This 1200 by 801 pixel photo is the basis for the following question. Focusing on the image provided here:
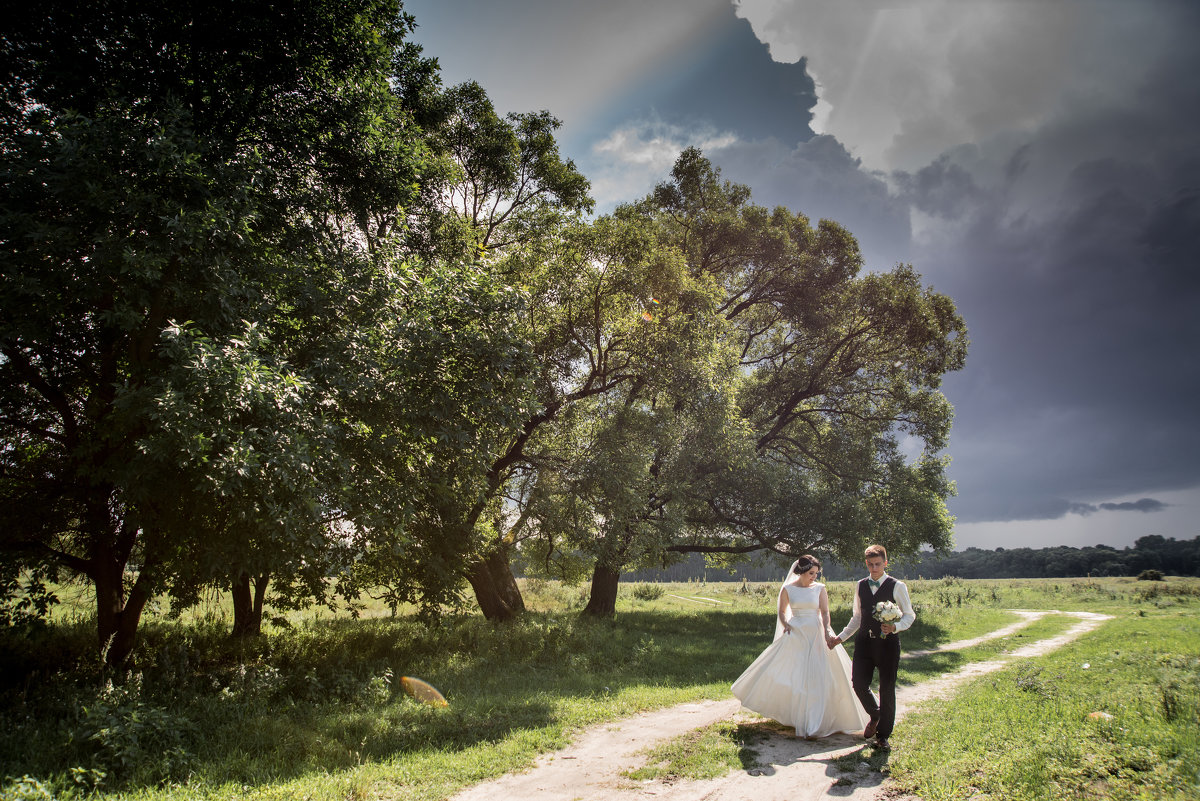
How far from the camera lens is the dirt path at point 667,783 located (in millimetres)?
6125

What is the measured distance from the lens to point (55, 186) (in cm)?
811

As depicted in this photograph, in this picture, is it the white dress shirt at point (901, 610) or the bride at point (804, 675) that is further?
the bride at point (804, 675)

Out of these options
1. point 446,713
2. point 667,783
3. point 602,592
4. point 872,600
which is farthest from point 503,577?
point 872,600

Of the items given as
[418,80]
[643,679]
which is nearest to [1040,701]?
[643,679]

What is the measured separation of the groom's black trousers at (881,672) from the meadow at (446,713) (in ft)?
1.41

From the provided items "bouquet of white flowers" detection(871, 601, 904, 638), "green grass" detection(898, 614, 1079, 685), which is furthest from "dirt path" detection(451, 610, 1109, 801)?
"green grass" detection(898, 614, 1079, 685)

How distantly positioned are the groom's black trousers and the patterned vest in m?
0.10

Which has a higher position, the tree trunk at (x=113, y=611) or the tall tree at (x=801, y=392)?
the tall tree at (x=801, y=392)

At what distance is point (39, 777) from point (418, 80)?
1751cm

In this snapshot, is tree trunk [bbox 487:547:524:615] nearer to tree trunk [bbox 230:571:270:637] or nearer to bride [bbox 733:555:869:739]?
tree trunk [bbox 230:571:270:637]

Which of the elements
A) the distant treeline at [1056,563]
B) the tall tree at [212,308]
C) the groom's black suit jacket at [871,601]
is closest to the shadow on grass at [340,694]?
the tall tree at [212,308]

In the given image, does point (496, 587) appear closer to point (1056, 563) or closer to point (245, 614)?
point (245, 614)

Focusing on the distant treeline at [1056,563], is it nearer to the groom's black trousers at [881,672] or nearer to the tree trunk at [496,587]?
the tree trunk at [496,587]

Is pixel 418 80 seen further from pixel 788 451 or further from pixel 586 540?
pixel 788 451
